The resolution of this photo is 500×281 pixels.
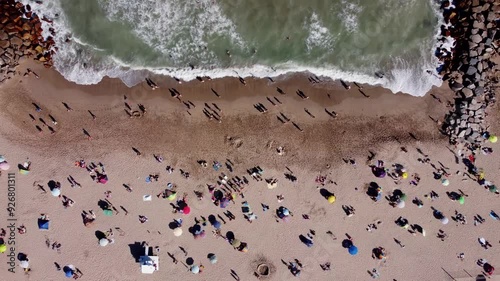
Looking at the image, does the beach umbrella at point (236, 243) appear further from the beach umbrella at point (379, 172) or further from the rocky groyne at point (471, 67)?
the rocky groyne at point (471, 67)

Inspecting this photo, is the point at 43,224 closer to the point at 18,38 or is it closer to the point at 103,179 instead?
the point at 103,179

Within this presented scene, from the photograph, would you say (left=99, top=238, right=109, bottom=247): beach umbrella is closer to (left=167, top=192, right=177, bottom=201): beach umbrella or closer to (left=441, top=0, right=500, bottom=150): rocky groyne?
(left=167, top=192, right=177, bottom=201): beach umbrella

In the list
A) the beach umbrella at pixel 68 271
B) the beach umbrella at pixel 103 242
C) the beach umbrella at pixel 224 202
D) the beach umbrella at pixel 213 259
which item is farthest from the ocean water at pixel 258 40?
the beach umbrella at pixel 68 271

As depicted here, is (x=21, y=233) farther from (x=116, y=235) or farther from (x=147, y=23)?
(x=147, y=23)

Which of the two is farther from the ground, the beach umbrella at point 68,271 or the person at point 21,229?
the person at point 21,229

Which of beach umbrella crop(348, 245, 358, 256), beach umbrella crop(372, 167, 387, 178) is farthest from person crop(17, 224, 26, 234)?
beach umbrella crop(372, 167, 387, 178)
